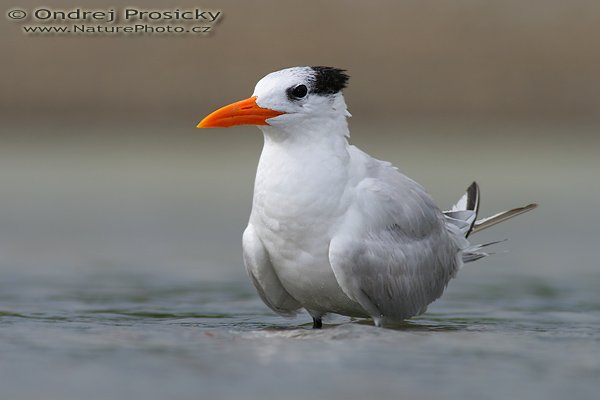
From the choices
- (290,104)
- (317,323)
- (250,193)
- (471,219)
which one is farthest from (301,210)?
(250,193)

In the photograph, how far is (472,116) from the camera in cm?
2047

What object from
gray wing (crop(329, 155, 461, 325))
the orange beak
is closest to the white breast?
gray wing (crop(329, 155, 461, 325))

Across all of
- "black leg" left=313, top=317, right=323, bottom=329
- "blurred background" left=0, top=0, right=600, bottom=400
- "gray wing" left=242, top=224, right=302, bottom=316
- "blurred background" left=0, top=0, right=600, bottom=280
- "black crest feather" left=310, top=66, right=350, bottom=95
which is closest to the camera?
"blurred background" left=0, top=0, right=600, bottom=400

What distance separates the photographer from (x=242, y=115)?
23.7 ft

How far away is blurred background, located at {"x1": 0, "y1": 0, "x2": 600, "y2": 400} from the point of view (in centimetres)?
641

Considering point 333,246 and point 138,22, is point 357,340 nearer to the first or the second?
point 333,246

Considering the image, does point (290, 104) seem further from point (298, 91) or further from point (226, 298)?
point (226, 298)

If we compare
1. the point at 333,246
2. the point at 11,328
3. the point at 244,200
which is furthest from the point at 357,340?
the point at 244,200

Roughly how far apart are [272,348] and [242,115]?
120 cm

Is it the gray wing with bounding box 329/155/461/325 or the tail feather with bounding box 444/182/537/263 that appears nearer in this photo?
the gray wing with bounding box 329/155/461/325

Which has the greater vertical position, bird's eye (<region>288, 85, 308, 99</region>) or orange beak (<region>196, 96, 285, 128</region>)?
bird's eye (<region>288, 85, 308, 99</region>)

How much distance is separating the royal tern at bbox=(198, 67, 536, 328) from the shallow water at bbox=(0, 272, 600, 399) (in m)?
0.25

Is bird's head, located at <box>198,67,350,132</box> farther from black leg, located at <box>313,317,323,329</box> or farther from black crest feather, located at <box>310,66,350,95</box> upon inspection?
black leg, located at <box>313,317,323,329</box>

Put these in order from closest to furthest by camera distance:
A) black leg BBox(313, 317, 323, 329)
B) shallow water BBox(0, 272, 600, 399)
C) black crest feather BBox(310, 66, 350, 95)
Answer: shallow water BBox(0, 272, 600, 399), black crest feather BBox(310, 66, 350, 95), black leg BBox(313, 317, 323, 329)
